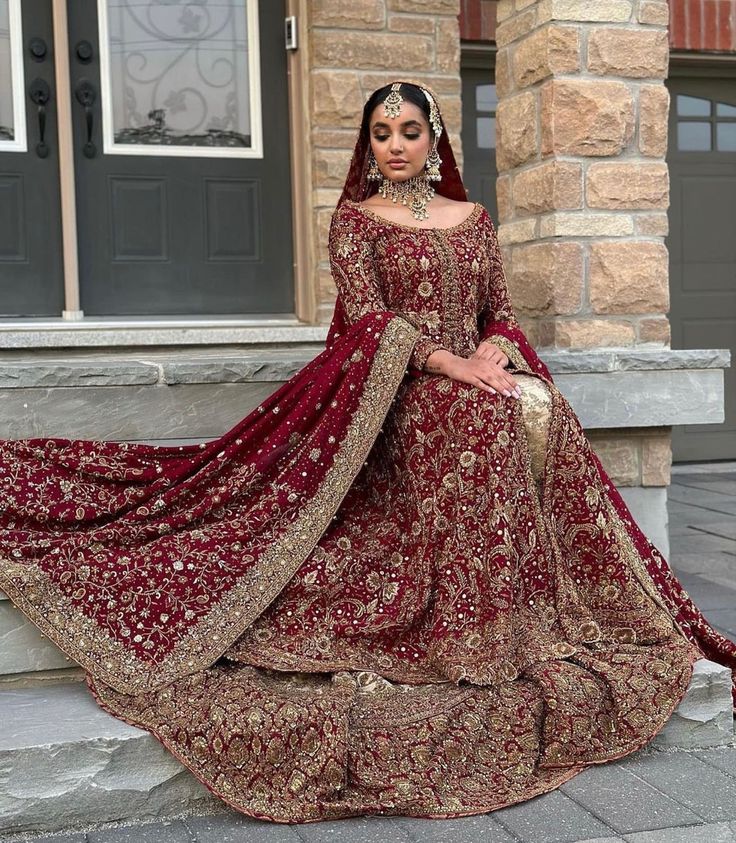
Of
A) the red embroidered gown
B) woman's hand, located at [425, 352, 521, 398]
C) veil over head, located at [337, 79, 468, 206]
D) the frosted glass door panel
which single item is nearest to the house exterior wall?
the frosted glass door panel

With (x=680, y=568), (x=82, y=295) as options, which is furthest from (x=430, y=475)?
(x=82, y=295)

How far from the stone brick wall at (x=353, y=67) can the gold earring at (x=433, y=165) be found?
6.61ft

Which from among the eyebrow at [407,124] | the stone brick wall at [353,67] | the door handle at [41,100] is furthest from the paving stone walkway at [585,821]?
the door handle at [41,100]

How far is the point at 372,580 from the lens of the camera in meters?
3.06

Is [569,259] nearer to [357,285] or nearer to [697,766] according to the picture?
[357,285]

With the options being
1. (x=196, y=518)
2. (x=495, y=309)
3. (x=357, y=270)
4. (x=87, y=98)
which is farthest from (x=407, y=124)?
(x=87, y=98)

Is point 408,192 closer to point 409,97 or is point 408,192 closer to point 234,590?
point 409,97

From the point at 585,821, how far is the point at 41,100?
407cm

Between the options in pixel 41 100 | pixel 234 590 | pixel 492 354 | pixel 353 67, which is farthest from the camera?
pixel 353 67

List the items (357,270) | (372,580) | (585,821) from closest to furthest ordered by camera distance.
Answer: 1. (585,821)
2. (372,580)
3. (357,270)

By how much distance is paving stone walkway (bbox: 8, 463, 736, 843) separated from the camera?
247cm

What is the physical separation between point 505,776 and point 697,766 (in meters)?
0.53

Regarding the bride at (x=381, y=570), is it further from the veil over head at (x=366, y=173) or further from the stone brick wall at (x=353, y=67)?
the stone brick wall at (x=353, y=67)

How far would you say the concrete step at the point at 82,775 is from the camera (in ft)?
8.35
